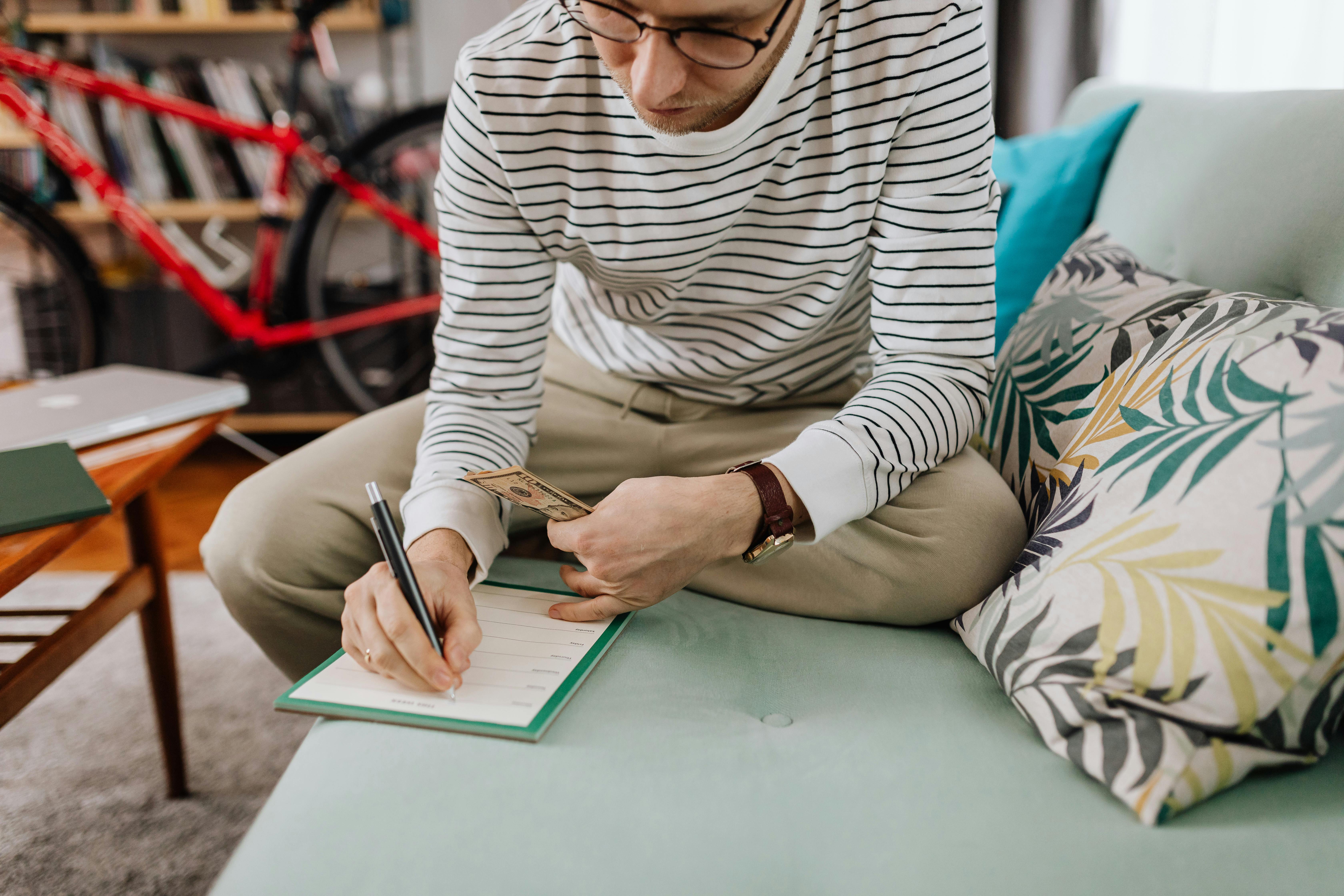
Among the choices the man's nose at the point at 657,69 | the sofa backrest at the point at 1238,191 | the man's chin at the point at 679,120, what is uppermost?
the man's nose at the point at 657,69

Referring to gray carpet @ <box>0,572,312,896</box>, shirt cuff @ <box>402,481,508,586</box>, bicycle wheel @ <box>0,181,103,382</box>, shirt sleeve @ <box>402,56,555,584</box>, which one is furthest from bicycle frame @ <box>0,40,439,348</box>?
shirt cuff @ <box>402,481,508,586</box>

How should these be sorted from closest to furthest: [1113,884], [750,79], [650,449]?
[1113,884] < [750,79] < [650,449]

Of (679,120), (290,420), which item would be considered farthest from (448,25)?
(679,120)

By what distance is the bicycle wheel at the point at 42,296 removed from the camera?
203 centimetres

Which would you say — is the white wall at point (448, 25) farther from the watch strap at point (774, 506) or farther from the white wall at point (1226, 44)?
the watch strap at point (774, 506)

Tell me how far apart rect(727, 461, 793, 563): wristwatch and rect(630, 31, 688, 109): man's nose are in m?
0.30

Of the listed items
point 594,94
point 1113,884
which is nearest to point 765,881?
point 1113,884

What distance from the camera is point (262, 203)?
2.16m

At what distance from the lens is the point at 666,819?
49 cm

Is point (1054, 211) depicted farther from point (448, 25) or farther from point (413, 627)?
point (448, 25)

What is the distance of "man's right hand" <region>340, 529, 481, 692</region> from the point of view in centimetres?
59

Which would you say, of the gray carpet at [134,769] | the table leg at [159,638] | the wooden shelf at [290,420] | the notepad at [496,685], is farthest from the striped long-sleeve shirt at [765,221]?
the wooden shelf at [290,420]

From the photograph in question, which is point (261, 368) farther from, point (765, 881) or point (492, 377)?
point (765, 881)

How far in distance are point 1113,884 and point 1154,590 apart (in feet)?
0.57
